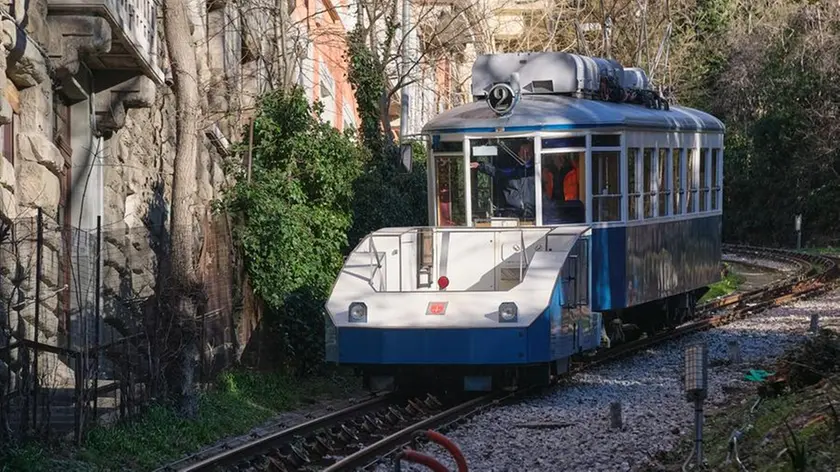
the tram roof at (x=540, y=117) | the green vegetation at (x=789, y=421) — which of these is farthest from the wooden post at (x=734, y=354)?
the tram roof at (x=540, y=117)

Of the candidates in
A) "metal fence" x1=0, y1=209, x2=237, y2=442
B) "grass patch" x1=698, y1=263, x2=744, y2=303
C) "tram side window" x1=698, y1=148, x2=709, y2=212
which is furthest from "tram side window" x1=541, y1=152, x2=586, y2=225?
"grass patch" x1=698, y1=263, x2=744, y2=303

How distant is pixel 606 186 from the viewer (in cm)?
1761

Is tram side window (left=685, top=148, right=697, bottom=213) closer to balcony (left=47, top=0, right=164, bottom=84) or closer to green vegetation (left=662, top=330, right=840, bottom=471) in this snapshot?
green vegetation (left=662, top=330, right=840, bottom=471)

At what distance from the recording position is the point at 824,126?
1961 inches

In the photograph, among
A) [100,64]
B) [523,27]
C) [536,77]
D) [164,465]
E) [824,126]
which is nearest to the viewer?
[164,465]

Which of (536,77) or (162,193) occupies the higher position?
(536,77)

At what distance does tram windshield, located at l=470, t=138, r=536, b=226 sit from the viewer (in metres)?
17.1

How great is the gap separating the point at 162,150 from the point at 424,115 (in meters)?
20.7

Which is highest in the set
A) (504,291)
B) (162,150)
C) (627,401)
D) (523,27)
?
(523,27)

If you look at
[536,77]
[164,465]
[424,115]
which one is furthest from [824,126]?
[164,465]

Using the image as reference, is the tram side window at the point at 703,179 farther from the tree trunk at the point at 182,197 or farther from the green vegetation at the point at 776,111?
the green vegetation at the point at 776,111

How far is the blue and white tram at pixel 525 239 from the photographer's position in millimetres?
14734

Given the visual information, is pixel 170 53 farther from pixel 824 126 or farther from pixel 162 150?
pixel 824 126

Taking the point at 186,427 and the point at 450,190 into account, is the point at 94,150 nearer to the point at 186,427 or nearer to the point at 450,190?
the point at 450,190
